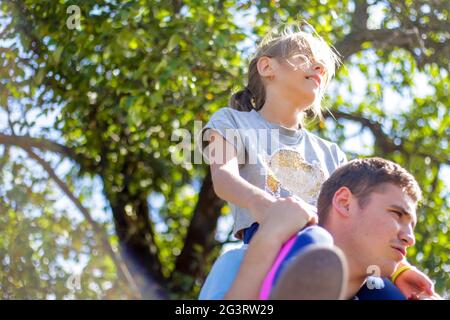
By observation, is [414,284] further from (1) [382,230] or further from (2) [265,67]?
(2) [265,67]

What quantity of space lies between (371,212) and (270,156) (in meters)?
0.45

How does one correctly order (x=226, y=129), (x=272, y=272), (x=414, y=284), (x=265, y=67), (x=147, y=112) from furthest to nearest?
(x=147, y=112), (x=265, y=67), (x=226, y=129), (x=414, y=284), (x=272, y=272)

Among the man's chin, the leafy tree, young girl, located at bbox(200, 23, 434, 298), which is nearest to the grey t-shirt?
young girl, located at bbox(200, 23, 434, 298)

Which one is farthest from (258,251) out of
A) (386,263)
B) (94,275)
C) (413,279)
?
(94,275)

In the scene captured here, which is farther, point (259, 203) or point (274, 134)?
point (274, 134)

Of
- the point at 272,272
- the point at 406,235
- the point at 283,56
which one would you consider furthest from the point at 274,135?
the point at 272,272

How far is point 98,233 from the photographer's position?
4.82 meters

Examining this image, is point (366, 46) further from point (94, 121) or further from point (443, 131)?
point (94, 121)

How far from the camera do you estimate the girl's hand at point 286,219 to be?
1.80 m

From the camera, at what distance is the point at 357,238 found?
1.99 m

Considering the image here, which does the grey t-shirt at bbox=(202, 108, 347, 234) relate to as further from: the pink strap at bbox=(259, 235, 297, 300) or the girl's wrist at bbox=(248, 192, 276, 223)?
the pink strap at bbox=(259, 235, 297, 300)

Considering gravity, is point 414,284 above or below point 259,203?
below

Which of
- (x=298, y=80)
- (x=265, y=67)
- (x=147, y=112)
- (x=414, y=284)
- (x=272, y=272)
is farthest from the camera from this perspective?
(x=147, y=112)

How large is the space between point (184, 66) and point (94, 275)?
122 cm
